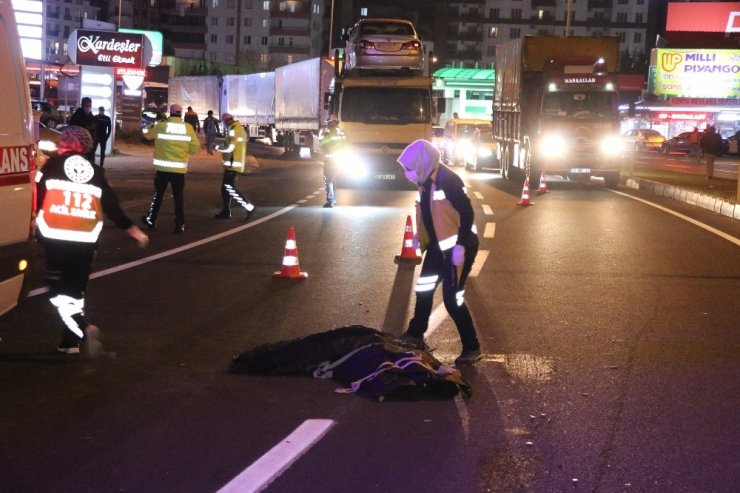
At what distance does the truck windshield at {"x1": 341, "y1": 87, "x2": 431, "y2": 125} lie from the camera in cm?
2762

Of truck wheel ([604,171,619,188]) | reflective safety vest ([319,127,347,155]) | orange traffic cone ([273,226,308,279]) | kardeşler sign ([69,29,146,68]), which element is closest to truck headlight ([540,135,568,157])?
truck wheel ([604,171,619,188])

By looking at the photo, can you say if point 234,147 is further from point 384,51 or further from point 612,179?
point 612,179

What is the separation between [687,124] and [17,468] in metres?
85.0

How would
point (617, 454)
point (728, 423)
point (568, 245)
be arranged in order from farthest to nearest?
point (568, 245)
point (728, 423)
point (617, 454)

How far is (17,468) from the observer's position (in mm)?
5285

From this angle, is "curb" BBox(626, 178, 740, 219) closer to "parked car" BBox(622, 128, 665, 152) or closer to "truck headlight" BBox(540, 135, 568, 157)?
"truck headlight" BBox(540, 135, 568, 157)

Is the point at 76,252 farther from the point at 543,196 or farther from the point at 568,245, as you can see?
the point at 543,196

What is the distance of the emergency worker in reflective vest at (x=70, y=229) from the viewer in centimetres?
771

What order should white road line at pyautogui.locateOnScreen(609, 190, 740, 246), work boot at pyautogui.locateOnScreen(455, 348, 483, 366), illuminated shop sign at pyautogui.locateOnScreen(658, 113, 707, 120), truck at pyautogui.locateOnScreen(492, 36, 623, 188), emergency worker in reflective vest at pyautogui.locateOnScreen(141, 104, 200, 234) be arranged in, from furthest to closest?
illuminated shop sign at pyautogui.locateOnScreen(658, 113, 707, 120), truck at pyautogui.locateOnScreen(492, 36, 623, 188), white road line at pyautogui.locateOnScreen(609, 190, 740, 246), emergency worker in reflective vest at pyautogui.locateOnScreen(141, 104, 200, 234), work boot at pyautogui.locateOnScreen(455, 348, 483, 366)

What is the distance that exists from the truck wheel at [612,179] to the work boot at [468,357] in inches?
958

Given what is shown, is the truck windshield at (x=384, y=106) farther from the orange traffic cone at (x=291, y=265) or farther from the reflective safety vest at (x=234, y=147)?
the orange traffic cone at (x=291, y=265)

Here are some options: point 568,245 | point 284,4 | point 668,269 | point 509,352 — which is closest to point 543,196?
point 568,245

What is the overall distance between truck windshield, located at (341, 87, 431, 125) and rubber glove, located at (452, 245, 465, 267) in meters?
19.7

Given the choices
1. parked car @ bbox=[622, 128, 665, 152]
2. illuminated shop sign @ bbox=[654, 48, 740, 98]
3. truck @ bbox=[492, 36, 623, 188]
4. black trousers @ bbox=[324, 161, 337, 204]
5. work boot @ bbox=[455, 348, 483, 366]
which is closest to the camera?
work boot @ bbox=[455, 348, 483, 366]
